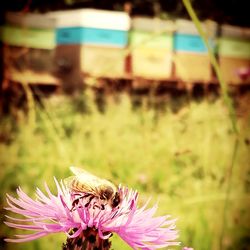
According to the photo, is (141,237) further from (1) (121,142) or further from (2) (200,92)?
(2) (200,92)

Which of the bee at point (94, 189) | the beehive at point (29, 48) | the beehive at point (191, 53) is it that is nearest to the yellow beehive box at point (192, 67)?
A: the beehive at point (191, 53)

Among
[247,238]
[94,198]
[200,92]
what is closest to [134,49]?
[200,92]

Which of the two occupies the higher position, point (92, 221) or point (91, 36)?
point (91, 36)

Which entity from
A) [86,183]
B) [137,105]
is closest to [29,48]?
[137,105]

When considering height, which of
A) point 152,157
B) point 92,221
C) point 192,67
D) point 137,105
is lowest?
point 92,221

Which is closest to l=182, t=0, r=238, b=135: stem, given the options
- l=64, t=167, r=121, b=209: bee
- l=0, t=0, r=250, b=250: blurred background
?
l=0, t=0, r=250, b=250: blurred background

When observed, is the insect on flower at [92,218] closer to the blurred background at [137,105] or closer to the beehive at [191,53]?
the blurred background at [137,105]

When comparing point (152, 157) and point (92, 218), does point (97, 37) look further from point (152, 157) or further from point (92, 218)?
point (92, 218)
